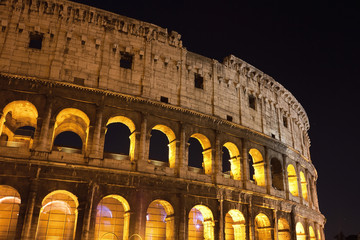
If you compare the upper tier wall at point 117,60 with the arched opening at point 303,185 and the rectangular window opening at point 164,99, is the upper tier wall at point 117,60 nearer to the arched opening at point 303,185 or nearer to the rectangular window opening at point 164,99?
the rectangular window opening at point 164,99

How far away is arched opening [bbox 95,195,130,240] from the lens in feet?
56.3

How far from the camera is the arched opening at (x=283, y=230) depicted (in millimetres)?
22973

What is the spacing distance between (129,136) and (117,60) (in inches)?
175

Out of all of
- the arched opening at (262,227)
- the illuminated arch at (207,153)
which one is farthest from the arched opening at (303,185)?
the illuminated arch at (207,153)

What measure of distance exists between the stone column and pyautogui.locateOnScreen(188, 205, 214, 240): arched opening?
246 inches

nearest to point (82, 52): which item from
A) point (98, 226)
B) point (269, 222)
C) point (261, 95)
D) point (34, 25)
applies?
point (34, 25)

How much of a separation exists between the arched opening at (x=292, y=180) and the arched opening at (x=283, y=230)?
10.5 feet

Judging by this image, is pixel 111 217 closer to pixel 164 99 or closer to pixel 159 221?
pixel 159 221

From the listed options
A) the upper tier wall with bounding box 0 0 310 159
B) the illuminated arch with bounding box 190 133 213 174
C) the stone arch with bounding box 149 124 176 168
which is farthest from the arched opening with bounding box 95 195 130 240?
the upper tier wall with bounding box 0 0 310 159

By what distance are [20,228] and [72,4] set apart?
1213 cm

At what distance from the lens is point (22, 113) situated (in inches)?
731

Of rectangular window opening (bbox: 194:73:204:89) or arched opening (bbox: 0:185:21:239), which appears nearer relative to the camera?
arched opening (bbox: 0:185:21:239)

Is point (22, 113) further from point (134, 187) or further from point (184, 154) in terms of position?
point (184, 154)

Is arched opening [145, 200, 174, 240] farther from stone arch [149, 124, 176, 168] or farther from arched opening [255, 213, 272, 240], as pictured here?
arched opening [255, 213, 272, 240]
